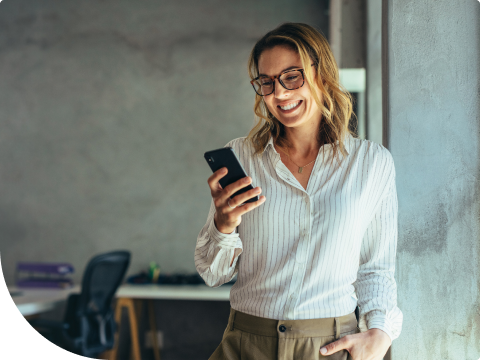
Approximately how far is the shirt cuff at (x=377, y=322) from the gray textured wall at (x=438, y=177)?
239 millimetres

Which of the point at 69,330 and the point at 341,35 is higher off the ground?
the point at 341,35

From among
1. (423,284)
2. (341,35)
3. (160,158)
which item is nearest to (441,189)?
(423,284)

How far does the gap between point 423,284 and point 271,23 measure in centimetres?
357

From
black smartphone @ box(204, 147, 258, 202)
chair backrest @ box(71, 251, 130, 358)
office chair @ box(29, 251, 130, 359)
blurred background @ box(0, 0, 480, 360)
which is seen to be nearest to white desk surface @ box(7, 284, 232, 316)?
office chair @ box(29, 251, 130, 359)

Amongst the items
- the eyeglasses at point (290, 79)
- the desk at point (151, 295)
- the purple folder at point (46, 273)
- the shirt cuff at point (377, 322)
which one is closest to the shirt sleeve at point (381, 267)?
the shirt cuff at point (377, 322)

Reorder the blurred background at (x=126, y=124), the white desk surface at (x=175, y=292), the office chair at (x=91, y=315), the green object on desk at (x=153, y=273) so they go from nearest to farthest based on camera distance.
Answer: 1. the office chair at (x=91, y=315)
2. the white desk surface at (x=175, y=292)
3. the green object on desk at (x=153, y=273)
4. the blurred background at (x=126, y=124)

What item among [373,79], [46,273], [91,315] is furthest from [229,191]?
[46,273]

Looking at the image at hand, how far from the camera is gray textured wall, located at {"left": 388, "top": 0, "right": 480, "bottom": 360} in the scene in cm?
122

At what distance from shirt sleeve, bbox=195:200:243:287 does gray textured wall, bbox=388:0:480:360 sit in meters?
0.55

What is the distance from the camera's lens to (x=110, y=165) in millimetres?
4293

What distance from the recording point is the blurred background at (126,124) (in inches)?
164

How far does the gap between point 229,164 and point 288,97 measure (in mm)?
252

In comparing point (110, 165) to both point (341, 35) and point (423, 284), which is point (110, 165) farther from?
point (423, 284)

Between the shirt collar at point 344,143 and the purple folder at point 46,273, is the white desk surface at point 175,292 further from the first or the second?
the shirt collar at point 344,143
